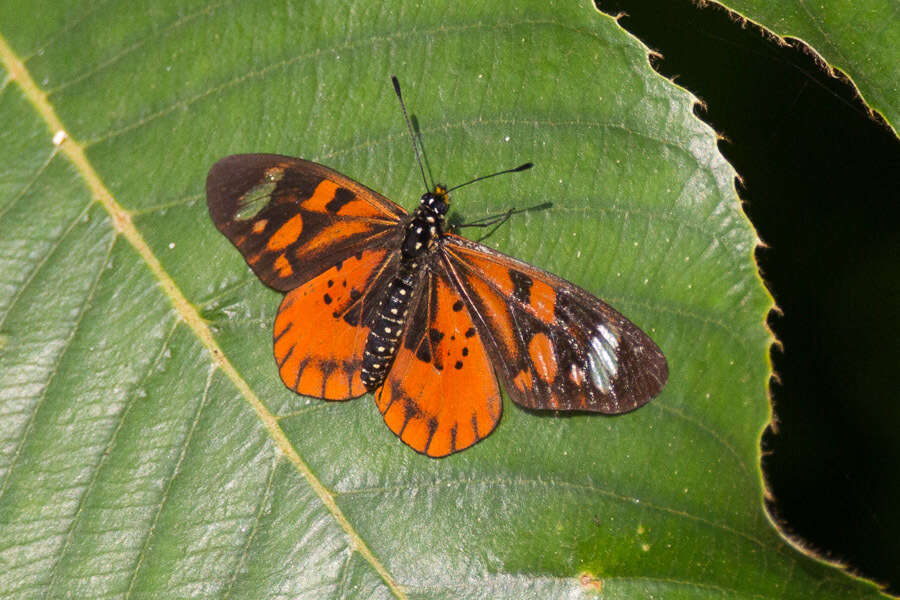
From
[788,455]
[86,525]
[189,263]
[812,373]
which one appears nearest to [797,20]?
[812,373]

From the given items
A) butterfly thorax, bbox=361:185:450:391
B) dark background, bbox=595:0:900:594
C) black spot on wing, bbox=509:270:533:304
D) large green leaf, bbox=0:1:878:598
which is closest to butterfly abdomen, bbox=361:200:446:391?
butterfly thorax, bbox=361:185:450:391

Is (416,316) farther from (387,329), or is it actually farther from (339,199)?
(339,199)

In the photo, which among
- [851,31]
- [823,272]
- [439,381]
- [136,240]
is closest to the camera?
[851,31]

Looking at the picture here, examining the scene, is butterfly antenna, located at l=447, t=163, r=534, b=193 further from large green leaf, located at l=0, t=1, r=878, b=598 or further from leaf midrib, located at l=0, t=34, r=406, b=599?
leaf midrib, located at l=0, t=34, r=406, b=599

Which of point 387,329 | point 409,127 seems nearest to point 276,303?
point 387,329

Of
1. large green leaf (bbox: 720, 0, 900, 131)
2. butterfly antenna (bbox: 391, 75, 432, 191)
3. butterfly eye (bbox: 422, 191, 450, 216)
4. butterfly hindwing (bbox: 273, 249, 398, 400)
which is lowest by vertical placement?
butterfly hindwing (bbox: 273, 249, 398, 400)

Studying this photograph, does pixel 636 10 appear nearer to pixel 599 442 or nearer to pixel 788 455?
pixel 599 442

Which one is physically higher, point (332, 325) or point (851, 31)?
point (851, 31)
